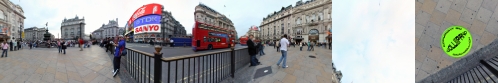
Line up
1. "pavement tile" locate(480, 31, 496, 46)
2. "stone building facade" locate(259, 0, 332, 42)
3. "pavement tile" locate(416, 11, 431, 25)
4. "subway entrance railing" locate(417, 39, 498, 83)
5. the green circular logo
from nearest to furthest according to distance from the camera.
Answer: "stone building facade" locate(259, 0, 332, 42) → "pavement tile" locate(416, 11, 431, 25) → the green circular logo → "subway entrance railing" locate(417, 39, 498, 83) → "pavement tile" locate(480, 31, 496, 46)

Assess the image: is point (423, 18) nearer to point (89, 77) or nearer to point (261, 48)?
point (261, 48)

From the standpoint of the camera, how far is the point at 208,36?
0.95 meters

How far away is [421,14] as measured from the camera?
1702mm

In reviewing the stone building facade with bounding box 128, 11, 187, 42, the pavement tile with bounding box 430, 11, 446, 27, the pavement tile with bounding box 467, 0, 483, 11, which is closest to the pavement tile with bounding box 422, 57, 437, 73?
the pavement tile with bounding box 430, 11, 446, 27

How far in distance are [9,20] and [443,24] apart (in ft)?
15.9

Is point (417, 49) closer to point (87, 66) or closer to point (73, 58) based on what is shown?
point (87, 66)

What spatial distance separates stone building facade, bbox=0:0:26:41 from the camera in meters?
1.02

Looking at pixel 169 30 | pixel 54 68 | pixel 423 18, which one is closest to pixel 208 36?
pixel 169 30

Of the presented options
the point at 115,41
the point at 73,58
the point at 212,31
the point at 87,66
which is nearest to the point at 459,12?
the point at 212,31

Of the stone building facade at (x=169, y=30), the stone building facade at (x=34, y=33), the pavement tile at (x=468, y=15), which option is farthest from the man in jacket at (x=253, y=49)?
the pavement tile at (x=468, y=15)

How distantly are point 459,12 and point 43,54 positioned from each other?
16.3 ft

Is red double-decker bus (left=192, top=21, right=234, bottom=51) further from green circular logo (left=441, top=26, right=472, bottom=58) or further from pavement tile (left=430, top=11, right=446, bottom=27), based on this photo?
green circular logo (left=441, top=26, right=472, bottom=58)

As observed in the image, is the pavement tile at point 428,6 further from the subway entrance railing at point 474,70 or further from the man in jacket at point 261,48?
the man in jacket at point 261,48

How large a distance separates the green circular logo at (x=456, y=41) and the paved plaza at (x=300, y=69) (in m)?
2.18
